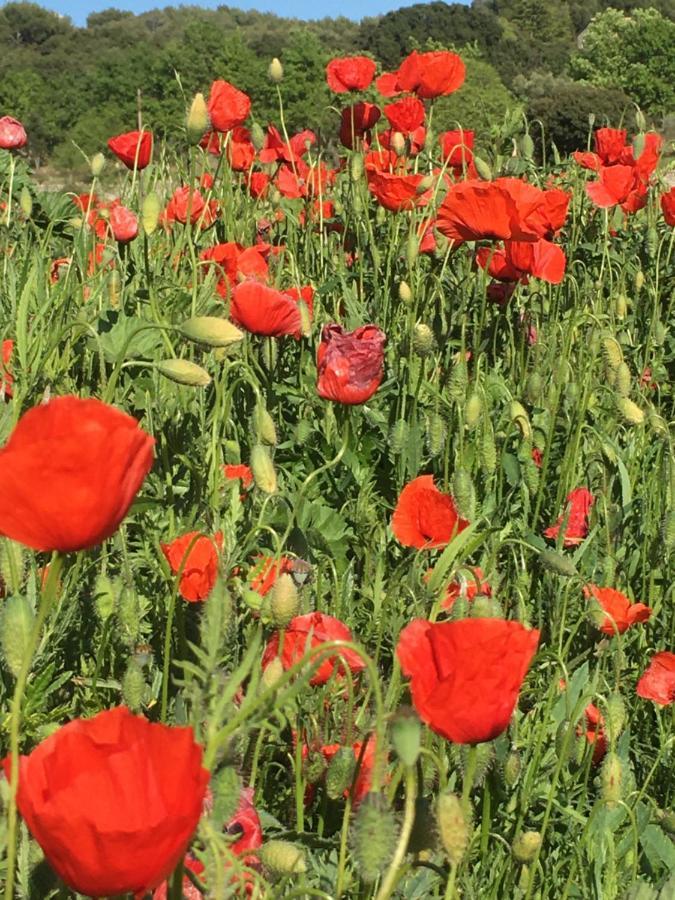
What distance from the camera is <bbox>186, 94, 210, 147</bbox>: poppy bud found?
93.8 inches

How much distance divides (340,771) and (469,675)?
0.37m

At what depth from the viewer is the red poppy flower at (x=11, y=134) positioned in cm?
289

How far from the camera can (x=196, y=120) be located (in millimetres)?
2389

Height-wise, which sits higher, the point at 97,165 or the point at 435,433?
the point at 97,165

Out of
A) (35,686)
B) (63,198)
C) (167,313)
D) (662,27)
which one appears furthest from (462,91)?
(662,27)

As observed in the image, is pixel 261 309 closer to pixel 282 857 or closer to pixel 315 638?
pixel 315 638

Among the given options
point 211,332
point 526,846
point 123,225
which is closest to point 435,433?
point 211,332

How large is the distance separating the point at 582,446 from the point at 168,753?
1.83m

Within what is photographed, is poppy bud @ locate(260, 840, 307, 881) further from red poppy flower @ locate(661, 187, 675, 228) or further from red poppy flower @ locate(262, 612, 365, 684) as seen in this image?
red poppy flower @ locate(661, 187, 675, 228)

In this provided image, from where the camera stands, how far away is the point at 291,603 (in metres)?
1.18

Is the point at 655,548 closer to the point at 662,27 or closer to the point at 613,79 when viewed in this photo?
the point at 613,79

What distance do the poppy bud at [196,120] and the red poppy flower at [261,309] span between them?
547 millimetres

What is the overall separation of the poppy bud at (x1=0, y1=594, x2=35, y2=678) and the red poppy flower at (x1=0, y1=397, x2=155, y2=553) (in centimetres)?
17

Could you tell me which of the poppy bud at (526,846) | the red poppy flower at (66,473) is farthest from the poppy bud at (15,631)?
the poppy bud at (526,846)
